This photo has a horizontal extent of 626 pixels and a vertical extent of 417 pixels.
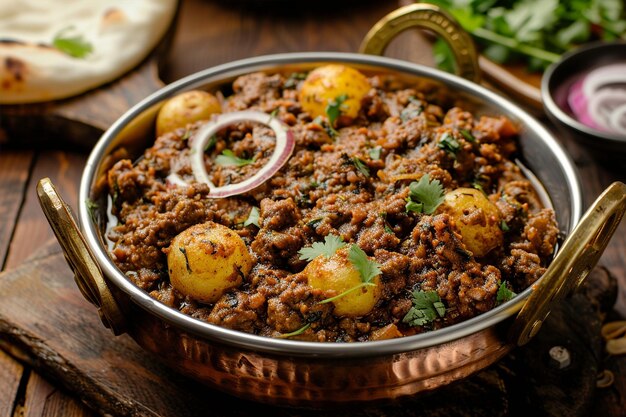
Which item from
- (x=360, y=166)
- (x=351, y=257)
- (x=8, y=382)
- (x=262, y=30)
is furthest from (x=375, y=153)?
(x=262, y=30)

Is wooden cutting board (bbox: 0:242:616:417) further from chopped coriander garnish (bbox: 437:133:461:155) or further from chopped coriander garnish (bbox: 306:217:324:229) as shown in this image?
chopped coriander garnish (bbox: 437:133:461:155)

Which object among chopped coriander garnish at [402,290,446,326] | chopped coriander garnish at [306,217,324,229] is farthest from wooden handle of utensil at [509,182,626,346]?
chopped coriander garnish at [306,217,324,229]

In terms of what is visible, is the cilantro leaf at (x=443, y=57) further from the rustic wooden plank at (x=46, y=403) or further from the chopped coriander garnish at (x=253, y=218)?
the rustic wooden plank at (x=46, y=403)

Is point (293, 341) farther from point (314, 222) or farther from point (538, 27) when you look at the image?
point (538, 27)

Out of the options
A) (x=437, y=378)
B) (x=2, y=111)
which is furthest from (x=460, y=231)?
(x=2, y=111)

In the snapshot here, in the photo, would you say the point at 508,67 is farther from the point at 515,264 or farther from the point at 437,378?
the point at 437,378
